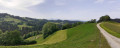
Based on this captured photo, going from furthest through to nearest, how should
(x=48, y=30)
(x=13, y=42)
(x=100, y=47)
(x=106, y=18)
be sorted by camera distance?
(x=106, y=18) → (x=48, y=30) → (x=13, y=42) → (x=100, y=47)

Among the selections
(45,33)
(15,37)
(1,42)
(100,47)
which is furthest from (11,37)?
(100,47)

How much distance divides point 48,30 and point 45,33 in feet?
15.8

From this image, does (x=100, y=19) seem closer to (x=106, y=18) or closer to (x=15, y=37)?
(x=106, y=18)

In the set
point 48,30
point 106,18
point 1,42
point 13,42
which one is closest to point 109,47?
point 13,42

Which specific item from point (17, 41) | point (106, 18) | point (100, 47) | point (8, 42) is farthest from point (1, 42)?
point (106, 18)

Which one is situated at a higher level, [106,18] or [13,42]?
[106,18]

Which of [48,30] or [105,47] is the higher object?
[105,47]

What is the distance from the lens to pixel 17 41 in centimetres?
6575

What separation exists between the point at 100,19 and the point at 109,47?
4771 inches

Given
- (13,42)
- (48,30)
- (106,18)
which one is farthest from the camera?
(106,18)

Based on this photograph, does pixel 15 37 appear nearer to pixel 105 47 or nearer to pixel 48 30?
pixel 48 30

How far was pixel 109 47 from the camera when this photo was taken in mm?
17844

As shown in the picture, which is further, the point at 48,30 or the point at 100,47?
the point at 48,30

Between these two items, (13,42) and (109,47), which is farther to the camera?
(13,42)
